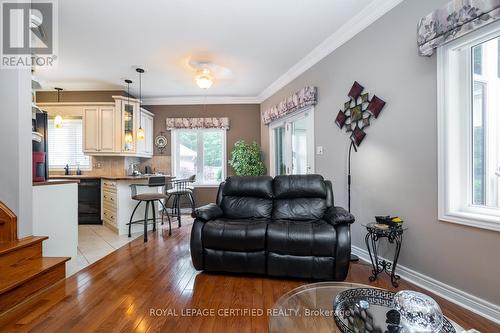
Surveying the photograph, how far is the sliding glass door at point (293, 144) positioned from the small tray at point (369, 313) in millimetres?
2610

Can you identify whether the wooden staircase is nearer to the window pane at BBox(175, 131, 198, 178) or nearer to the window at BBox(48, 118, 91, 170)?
the window at BBox(48, 118, 91, 170)

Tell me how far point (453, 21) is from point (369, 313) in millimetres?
2079

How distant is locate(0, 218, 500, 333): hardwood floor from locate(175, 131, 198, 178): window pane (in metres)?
3.23

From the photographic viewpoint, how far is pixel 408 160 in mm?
2258

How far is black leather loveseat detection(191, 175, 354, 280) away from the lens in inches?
86.9

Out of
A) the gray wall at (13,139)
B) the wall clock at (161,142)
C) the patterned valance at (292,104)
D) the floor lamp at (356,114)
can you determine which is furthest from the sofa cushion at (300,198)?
the wall clock at (161,142)

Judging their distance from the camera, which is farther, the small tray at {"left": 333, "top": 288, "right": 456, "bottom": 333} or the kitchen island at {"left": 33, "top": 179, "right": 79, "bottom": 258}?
the kitchen island at {"left": 33, "top": 179, "right": 79, "bottom": 258}

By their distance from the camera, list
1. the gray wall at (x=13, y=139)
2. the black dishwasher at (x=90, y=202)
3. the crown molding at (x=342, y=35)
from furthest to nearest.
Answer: the black dishwasher at (x=90, y=202) < the crown molding at (x=342, y=35) < the gray wall at (x=13, y=139)

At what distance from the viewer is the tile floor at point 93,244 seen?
2.71 meters

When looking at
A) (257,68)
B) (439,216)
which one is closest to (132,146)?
(257,68)

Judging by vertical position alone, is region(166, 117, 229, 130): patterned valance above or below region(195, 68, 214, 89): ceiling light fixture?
below

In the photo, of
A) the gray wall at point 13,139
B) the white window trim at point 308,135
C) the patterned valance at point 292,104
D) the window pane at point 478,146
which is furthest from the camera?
the white window trim at point 308,135

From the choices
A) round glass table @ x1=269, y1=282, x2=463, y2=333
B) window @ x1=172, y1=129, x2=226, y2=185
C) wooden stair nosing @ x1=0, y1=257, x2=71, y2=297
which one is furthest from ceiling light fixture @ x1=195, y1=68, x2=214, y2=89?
round glass table @ x1=269, y1=282, x2=463, y2=333

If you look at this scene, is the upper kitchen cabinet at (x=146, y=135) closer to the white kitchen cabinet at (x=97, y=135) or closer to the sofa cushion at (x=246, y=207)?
the white kitchen cabinet at (x=97, y=135)
